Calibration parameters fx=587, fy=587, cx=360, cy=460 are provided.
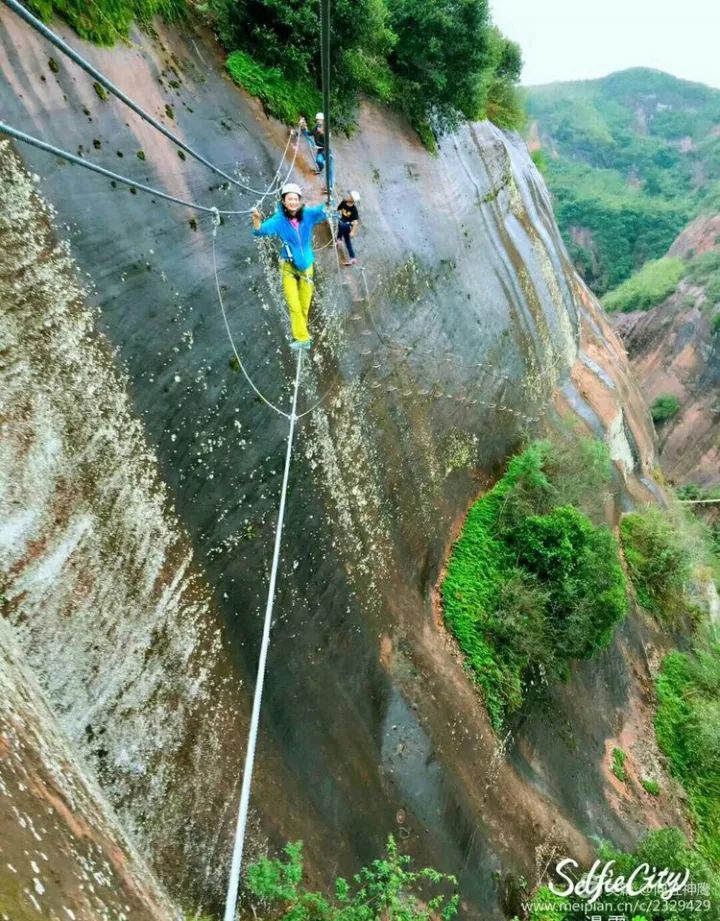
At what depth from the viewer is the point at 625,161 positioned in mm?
81250

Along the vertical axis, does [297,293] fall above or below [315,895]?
above

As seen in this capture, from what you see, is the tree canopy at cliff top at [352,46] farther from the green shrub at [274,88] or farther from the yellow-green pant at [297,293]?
the yellow-green pant at [297,293]

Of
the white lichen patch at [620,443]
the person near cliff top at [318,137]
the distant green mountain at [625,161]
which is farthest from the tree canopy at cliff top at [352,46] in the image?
the distant green mountain at [625,161]

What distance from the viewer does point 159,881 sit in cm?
551

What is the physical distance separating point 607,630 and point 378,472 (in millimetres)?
5571

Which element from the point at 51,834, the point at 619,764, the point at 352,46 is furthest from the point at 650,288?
the point at 51,834

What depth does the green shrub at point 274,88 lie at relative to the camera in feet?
30.7

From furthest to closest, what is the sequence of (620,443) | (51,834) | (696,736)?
(620,443), (696,736), (51,834)

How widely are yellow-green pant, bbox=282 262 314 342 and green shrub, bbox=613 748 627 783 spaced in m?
10.6

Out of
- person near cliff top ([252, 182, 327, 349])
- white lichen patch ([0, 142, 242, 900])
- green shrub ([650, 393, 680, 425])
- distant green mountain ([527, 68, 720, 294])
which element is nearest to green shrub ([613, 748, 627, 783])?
white lichen patch ([0, 142, 242, 900])

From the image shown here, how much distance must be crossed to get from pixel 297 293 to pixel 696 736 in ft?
43.3

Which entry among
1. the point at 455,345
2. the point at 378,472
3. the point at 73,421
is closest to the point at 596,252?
A: the point at 455,345

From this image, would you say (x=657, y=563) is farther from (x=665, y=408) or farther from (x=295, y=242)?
(x=665, y=408)

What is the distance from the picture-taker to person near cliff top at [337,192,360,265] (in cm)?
922
